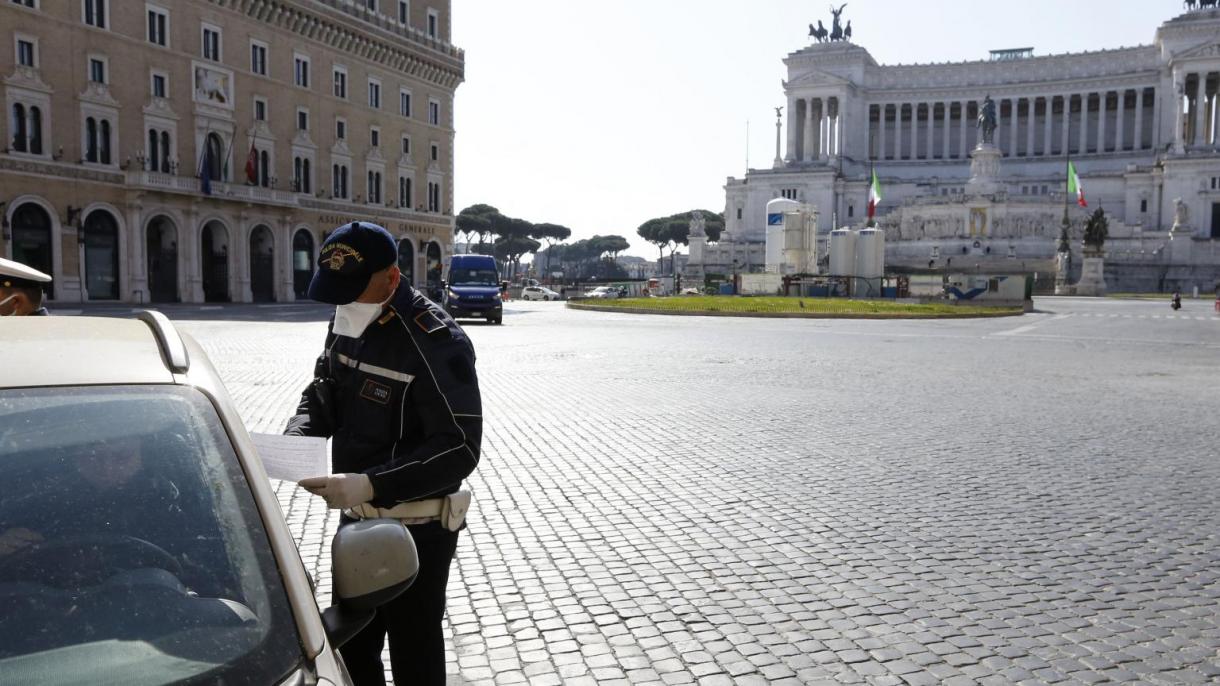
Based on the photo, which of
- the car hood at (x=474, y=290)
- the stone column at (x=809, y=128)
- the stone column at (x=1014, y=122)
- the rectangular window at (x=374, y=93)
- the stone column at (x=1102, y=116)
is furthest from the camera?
the stone column at (x=809, y=128)

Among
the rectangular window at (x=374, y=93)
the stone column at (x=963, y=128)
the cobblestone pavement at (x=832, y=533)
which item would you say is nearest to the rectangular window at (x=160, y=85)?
the rectangular window at (x=374, y=93)

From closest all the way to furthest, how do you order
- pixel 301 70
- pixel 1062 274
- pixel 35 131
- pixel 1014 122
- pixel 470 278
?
pixel 470 278 < pixel 35 131 < pixel 301 70 < pixel 1062 274 < pixel 1014 122

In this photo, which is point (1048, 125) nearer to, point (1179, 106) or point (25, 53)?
point (1179, 106)

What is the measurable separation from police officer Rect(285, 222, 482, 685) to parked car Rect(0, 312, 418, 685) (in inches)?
25.0

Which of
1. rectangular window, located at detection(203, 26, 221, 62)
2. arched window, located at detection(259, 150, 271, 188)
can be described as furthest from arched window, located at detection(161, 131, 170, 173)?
arched window, located at detection(259, 150, 271, 188)

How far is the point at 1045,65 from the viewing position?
93562 mm

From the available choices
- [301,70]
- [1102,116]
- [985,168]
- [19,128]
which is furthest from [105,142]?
[1102,116]

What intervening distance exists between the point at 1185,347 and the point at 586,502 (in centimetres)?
1990

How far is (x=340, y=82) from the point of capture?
167ft

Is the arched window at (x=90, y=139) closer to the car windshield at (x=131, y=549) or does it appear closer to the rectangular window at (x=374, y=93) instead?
the rectangular window at (x=374, y=93)

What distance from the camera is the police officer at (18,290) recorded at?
16.0 ft

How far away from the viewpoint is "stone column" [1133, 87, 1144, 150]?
295ft

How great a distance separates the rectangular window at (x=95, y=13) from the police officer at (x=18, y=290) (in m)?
39.3

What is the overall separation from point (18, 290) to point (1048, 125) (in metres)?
102
